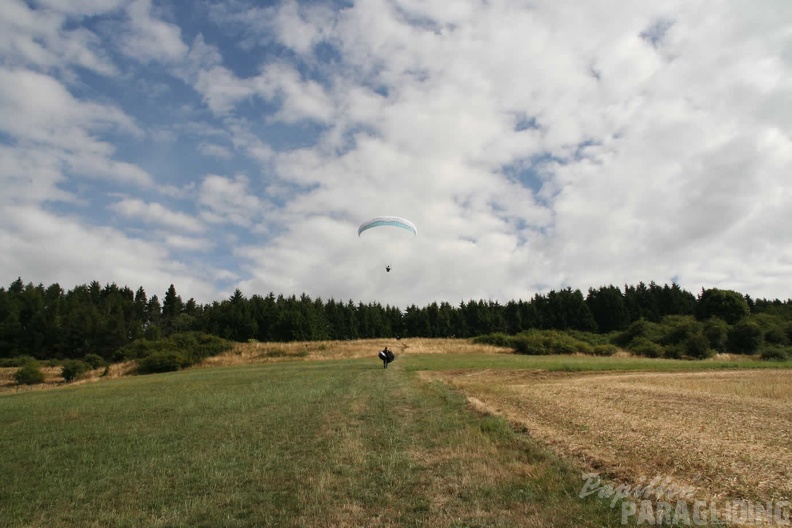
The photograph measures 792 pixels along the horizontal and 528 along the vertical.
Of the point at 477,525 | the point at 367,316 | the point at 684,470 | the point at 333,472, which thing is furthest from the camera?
the point at 367,316

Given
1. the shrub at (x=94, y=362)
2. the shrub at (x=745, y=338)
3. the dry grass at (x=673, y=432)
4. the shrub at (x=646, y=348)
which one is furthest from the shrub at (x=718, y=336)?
the shrub at (x=94, y=362)

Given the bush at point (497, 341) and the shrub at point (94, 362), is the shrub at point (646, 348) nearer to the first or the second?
the bush at point (497, 341)

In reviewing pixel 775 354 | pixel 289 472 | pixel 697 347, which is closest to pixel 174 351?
pixel 289 472

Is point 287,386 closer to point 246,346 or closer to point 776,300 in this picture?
point 246,346

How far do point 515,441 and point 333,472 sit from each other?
15.1ft

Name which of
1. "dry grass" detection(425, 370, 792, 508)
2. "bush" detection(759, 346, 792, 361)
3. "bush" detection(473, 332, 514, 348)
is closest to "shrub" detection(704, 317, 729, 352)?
"bush" detection(759, 346, 792, 361)

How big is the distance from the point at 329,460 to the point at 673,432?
28.2 ft

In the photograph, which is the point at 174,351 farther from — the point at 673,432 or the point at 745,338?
the point at 745,338

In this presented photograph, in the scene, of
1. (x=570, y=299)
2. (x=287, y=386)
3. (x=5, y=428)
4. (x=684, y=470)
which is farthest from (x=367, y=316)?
(x=684, y=470)

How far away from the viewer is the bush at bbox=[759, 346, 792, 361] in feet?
186

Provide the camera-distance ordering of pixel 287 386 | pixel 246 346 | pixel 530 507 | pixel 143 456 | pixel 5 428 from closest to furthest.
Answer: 1. pixel 530 507
2. pixel 143 456
3. pixel 5 428
4. pixel 287 386
5. pixel 246 346

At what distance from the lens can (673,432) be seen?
1112 centimetres

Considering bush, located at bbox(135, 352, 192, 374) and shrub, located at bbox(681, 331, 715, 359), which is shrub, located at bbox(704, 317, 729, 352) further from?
bush, located at bbox(135, 352, 192, 374)

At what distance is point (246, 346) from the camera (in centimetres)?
7250
